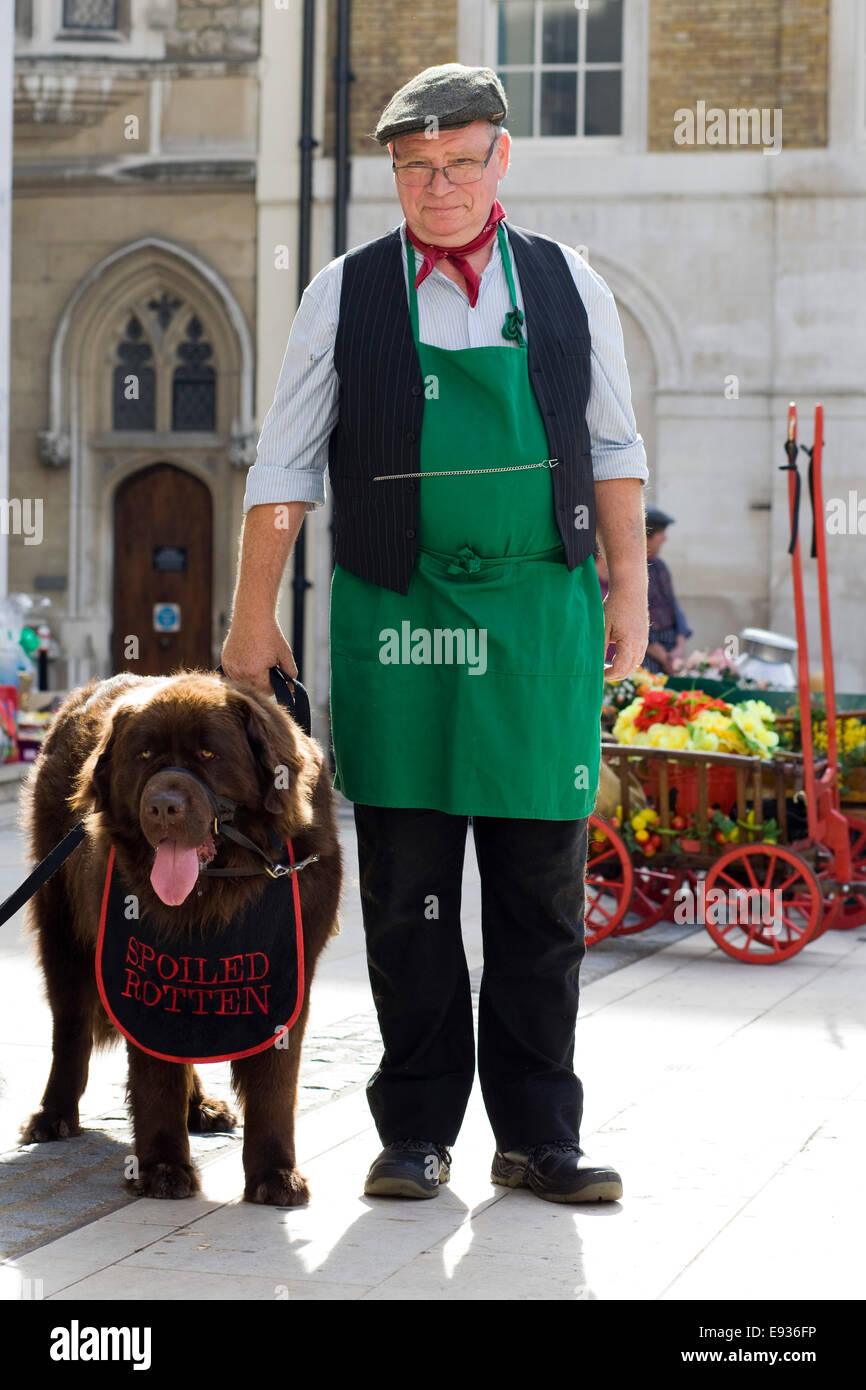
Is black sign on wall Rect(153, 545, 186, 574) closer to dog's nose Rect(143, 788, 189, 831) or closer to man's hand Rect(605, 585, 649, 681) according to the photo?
man's hand Rect(605, 585, 649, 681)

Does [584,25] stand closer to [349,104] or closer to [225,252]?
[349,104]

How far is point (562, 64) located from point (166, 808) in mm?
13038

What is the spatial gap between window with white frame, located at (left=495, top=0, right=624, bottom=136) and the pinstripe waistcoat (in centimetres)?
1175

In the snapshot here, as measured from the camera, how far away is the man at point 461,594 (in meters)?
3.46

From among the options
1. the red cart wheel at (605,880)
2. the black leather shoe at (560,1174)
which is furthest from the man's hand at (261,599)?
the red cart wheel at (605,880)

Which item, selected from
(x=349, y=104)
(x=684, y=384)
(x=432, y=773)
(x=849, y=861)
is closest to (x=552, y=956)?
(x=432, y=773)

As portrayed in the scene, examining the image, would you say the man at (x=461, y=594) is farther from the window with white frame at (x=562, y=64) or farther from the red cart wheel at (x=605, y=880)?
the window with white frame at (x=562, y=64)

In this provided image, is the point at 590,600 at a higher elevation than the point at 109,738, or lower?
higher

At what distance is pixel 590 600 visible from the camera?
11.8 ft

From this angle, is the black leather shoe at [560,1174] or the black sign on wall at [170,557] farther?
the black sign on wall at [170,557]

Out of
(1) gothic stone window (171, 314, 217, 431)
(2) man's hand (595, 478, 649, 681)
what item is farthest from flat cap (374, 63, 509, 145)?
(1) gothic stone window (171, 314, 217, 431)

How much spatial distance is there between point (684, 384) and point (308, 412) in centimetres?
1123

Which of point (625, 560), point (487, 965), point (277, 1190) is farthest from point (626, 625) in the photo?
point (277, 1190)

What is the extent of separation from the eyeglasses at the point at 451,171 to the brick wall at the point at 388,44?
461 inches
